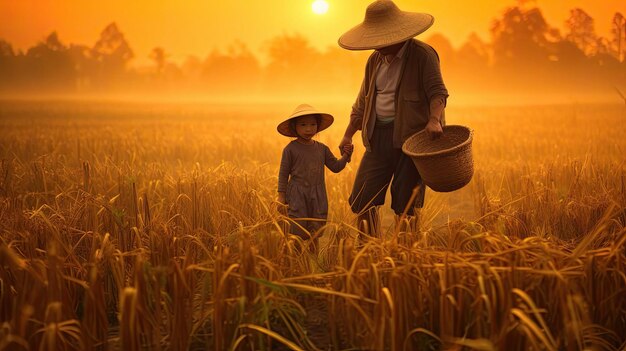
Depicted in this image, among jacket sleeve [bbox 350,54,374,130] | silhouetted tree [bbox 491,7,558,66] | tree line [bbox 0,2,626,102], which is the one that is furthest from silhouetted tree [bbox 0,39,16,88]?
jacket sleeve [bbox 350,54,374,130]

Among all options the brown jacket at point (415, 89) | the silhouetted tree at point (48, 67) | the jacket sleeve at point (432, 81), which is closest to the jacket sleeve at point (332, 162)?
the brown jacket at point (415, 89)

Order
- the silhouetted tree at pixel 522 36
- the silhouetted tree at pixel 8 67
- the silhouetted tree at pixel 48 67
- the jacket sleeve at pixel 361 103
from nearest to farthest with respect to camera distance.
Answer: the jacket sleeve at pixel 361 103 → the silhouetted tree at pixel 522 36 → the silhouetted tree at pixel 48 67 → the silhouetted tree at pixel 8 67

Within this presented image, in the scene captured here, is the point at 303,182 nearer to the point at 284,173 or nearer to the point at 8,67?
the point at 284,173

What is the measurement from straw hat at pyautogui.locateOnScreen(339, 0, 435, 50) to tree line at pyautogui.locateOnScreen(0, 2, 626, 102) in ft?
130

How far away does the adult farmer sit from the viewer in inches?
134

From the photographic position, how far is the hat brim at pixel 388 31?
3.33 m

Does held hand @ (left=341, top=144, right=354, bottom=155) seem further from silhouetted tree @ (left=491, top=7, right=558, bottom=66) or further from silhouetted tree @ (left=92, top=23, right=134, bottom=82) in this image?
silhouetted tree @ (left=92, top=23, right=134, bottom=82)

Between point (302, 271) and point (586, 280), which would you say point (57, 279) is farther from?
point (586, 280)

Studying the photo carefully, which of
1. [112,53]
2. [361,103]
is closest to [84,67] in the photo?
[112,53]

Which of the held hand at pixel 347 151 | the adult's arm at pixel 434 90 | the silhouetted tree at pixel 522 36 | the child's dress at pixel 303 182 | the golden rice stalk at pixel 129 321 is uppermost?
the silhouetted tree at pixel 522 36

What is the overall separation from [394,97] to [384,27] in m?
A: 0.40

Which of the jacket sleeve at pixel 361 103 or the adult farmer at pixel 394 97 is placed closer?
the adult farmer at pixel 394 97

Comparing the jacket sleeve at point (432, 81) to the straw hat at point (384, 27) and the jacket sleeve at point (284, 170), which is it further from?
the jacket sleeve at point (284, 170)

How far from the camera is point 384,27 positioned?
346cm
